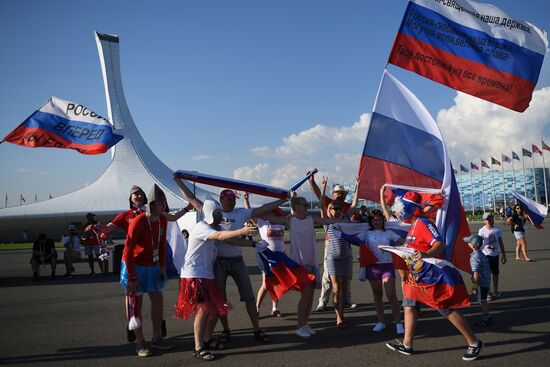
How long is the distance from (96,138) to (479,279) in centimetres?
742

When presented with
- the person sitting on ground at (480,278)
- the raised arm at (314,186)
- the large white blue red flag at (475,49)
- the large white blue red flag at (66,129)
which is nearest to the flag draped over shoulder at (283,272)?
the raised arm at (314,186)

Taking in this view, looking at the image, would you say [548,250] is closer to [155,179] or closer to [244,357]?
[244,357]

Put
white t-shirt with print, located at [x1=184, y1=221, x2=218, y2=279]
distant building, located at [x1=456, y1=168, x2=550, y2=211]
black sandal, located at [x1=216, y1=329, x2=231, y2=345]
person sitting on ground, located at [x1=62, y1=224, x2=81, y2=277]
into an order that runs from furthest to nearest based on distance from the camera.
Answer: distant building, located at [x1=456, y1=168, x2=550, y2=211]
person sitting on ground, located at [x1=62, y1=224, x2=81, y2=277]
black sandal, located at [x1=216, y1=329, x2=231, y2=345]
white t-shirt with print, located at [x1=184, y1=221, x2=218, y2=279]

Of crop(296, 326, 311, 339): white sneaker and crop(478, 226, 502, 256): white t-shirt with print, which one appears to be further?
crop(478, 226, 502, 256): white t-shirt with print

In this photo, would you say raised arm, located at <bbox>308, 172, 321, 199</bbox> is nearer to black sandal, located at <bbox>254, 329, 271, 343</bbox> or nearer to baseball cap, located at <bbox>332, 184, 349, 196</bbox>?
baseball cap, located at <bbox>332, 184, 349, 196</bbox>

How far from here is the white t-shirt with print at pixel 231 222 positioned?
17.7 feet

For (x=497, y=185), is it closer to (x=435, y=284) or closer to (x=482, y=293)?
(x=482, y=293)

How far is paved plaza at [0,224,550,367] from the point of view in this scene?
4680mm

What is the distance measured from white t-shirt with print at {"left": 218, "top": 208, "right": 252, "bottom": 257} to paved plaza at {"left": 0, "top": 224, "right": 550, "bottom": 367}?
1.10m

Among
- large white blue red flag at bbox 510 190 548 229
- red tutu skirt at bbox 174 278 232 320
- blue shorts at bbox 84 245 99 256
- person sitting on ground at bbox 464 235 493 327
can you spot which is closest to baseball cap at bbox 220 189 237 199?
red tutu skirt at bbox 174 278 232 320

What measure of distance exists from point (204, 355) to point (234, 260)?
123 centimetres

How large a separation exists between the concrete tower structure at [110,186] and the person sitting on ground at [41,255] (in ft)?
85.9

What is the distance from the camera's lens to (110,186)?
4734 centimetres

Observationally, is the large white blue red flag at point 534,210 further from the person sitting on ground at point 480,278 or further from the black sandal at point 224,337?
the black sandal at point 224,337
